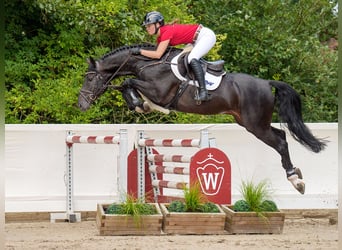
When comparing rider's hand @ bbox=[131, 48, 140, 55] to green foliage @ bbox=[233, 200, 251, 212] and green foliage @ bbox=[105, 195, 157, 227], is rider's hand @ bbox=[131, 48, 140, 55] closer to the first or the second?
green foliage @ bbox=[105, 195, 157, 227]

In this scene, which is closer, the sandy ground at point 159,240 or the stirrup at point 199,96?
the sandy ground at point 159,240

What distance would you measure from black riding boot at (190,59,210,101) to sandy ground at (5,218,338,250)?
3.81 feet

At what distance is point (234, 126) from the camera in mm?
7820

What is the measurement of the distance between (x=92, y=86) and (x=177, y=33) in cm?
83

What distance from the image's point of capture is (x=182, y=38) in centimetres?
546

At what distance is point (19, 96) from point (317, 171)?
4.33m

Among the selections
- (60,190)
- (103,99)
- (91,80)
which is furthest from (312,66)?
(91,80)

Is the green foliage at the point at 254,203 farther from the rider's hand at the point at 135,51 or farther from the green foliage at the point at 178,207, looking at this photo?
the rider's hand at the point at 135,51

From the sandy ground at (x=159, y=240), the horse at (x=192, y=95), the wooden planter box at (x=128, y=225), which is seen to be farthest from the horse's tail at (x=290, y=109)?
the wooden planter box at (x=128, y=225)

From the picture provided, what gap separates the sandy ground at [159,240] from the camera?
5094 mm

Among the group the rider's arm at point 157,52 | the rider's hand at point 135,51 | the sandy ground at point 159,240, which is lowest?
the sandy ground at point 159,240

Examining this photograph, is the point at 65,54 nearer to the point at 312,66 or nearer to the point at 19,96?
the point at 19,96

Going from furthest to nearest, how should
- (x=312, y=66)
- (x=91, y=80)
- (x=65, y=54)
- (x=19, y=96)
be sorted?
(x=312, y=66) < (x=65, y=54) < (x=19, y=96) < (x=91, y=80)

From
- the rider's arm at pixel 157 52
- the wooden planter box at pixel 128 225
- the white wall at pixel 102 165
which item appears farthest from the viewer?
the white wall at pixel 102 165
